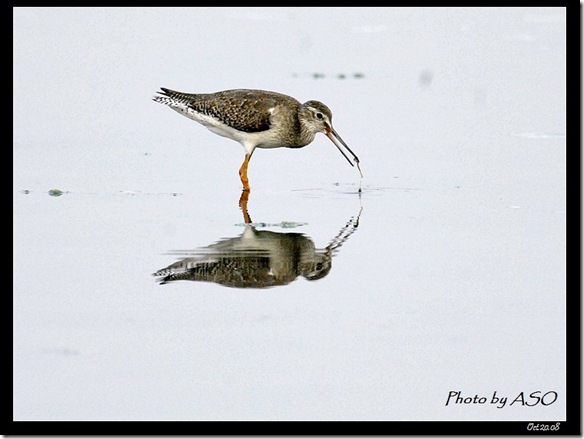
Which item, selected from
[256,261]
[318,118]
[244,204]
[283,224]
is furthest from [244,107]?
[256,261]

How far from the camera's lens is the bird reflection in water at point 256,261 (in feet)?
31.5

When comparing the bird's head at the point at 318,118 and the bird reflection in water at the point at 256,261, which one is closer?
the bird reflection in water at the point at 256,261

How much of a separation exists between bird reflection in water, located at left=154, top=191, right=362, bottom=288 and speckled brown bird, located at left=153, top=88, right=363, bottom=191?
3.33m

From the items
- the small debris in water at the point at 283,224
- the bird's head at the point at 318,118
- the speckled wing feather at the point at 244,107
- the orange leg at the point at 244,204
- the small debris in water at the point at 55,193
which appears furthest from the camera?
the speckled wing feather at the point at 244,107

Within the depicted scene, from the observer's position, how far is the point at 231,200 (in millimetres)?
12930

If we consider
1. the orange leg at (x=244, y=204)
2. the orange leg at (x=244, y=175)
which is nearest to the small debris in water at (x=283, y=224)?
the orange leg at (x=244, y=204)

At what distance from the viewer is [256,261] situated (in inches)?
394

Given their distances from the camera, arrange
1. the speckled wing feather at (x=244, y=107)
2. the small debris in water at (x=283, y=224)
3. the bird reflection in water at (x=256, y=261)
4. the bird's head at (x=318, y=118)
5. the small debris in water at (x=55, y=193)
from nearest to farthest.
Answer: the bird reflection in water at (x=256, y=261), the small debris in water at (x=283, y=224), the small debris in water at (x=55, y=193), the bird's head at (x=318, y=118), the speckled wing feather at (x=244, y=107)

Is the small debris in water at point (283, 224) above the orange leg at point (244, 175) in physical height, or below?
below

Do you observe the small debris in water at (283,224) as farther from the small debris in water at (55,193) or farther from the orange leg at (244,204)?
the small debris in water at (55,193)

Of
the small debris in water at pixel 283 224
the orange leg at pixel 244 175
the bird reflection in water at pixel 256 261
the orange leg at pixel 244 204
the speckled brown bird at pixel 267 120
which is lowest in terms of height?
the bird reflection in water at pixel 256 261

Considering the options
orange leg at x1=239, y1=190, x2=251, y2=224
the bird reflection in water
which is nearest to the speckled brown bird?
orange leg at x1=239, y1=190, x2=251, y2=224

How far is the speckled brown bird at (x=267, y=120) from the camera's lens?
1429 centimetres

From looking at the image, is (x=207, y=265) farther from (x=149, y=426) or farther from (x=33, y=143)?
(x=33, y=143)
